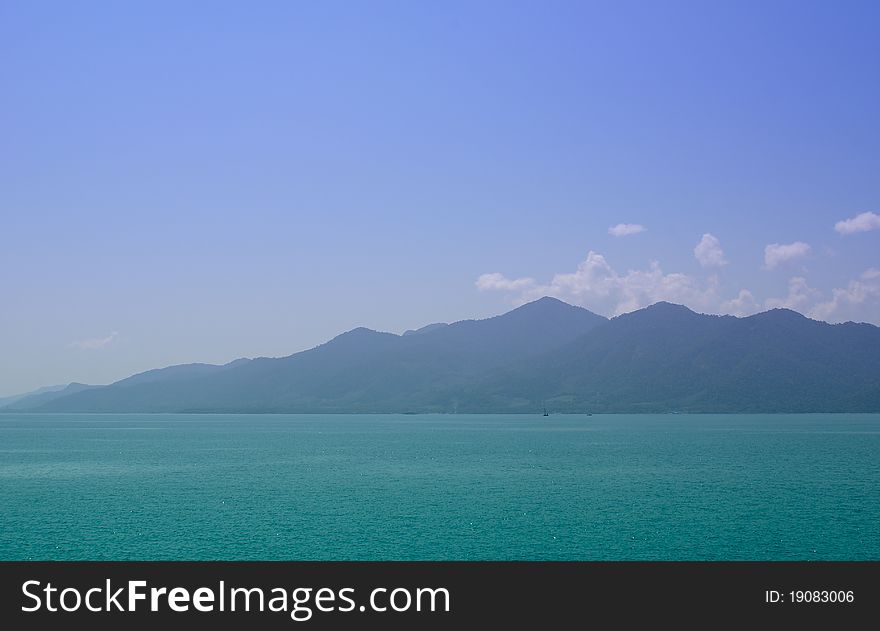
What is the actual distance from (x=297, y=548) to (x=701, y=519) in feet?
133

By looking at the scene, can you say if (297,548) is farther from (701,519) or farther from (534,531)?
(701,519)

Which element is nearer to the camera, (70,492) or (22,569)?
(22,569)

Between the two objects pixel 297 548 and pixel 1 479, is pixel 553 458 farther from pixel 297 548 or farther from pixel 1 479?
pixel 297 548

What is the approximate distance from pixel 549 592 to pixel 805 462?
14266cm

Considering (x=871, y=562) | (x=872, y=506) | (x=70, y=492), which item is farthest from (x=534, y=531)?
(x=70, y=492)

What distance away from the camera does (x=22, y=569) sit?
106 ft

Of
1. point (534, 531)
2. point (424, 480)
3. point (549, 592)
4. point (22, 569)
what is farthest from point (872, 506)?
point (22, 569)

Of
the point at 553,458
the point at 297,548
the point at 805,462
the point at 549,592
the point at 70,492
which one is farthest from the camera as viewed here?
the point at 553,458

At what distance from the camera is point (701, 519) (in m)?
87.3

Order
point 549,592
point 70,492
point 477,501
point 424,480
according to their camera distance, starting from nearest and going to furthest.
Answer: point 549,592, point 477,501, point 70,492, point 424,480

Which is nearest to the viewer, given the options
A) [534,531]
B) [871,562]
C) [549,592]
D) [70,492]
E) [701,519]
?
[549,592]

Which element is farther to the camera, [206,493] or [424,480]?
[424,480]

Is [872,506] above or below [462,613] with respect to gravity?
below

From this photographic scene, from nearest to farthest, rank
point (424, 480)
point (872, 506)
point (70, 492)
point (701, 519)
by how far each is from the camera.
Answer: point (701, 519)
point (872, 506)
point (70, 492)
point (424, 480)
